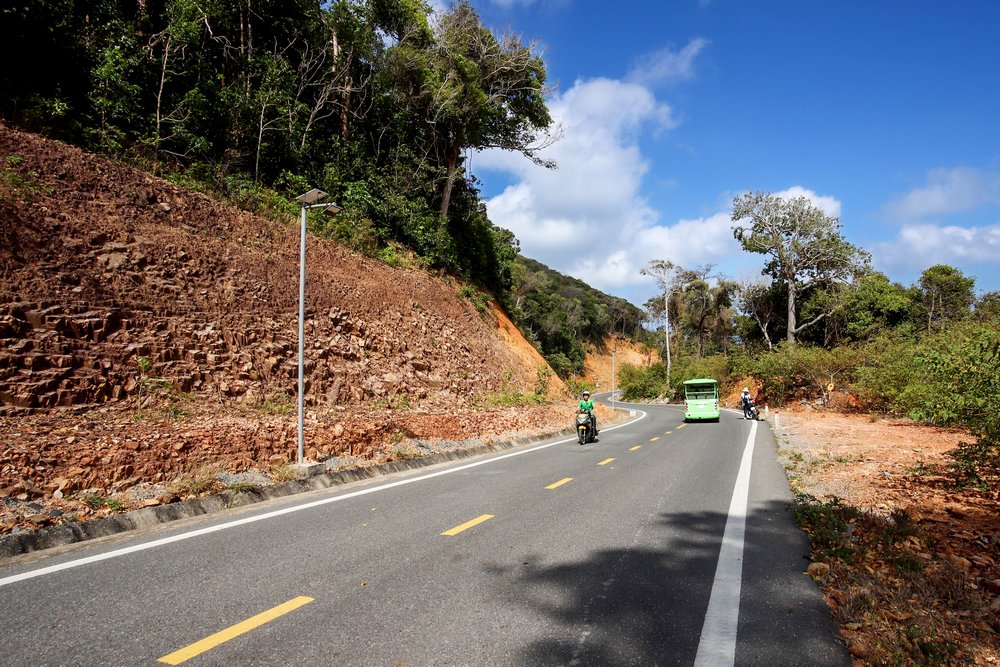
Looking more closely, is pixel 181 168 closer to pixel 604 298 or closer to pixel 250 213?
pixel 250 213

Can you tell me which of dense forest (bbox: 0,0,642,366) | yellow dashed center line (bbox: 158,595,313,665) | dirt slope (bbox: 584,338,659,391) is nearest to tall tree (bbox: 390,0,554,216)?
dense forest (bbox: 0,0,642,366)

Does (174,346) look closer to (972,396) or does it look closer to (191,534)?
(191,534)

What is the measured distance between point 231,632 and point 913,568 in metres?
5.66

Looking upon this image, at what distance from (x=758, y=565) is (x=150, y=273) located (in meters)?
14.5

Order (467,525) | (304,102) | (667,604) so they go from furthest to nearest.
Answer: (304,102), (467,525), (667,604)

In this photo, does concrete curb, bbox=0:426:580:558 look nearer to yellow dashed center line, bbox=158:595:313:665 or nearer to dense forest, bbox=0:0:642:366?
yellow dashed center line, bbox=158:595:313:665

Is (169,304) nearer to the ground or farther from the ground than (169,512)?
farther from the ground

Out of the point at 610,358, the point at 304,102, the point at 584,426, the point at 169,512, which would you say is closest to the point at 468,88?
the point at 304,102

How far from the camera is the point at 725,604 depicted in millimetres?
4137

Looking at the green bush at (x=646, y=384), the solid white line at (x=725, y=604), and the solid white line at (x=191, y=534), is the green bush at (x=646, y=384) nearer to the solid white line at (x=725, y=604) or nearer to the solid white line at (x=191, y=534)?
the solid white line at (x=191, y=534)

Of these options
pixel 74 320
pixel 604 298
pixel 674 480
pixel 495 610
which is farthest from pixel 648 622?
pixel 604 298

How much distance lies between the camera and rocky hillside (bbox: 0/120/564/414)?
1017 centimetres

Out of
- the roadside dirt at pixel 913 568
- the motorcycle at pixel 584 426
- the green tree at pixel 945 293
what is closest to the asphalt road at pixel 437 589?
the roadside dirt at pixel 913 568

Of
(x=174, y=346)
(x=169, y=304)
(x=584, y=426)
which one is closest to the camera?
(x=174, y=346)
